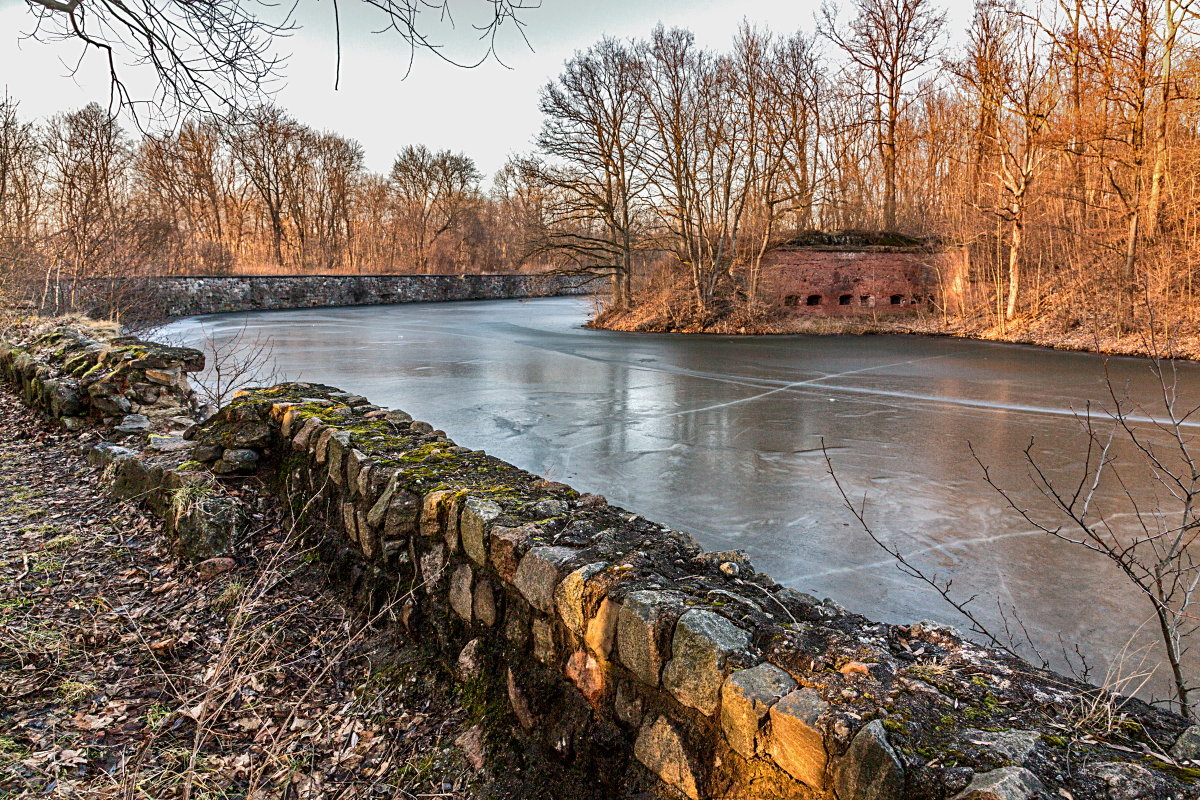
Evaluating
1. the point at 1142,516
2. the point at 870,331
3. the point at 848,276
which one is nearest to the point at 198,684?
the point at 1142,516

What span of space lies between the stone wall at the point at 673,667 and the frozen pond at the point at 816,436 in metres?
1.57

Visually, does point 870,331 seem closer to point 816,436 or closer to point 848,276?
point 848,276

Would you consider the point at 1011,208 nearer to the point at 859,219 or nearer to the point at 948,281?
the point at 948,281

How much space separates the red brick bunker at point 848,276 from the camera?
2314cm

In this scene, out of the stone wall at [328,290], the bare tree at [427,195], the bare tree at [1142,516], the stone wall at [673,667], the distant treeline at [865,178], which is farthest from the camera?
the bare tree at [427,195]

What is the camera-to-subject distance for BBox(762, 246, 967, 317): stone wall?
2312cm

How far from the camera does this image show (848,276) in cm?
2339

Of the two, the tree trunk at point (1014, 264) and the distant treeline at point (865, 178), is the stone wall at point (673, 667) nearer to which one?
the distant treeline at point (865, 178)

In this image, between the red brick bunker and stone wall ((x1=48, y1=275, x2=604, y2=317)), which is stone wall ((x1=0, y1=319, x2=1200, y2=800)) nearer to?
stone wall ((x1=48, y1=275, x2=604, y2=317))

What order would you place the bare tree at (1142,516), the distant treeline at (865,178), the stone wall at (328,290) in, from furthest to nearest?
1. the stone wall at (328,290)
2. the distant treeline at (865,178)
3. the bare tree at (1142,516)

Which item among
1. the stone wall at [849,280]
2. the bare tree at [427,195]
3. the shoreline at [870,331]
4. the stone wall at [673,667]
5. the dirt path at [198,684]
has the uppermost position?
the bare tree at [427,195]

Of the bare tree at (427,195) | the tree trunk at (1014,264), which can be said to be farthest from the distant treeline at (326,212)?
the tree trunk at (1014,264)

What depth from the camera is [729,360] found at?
16156 mm

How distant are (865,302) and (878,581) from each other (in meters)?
20.8
